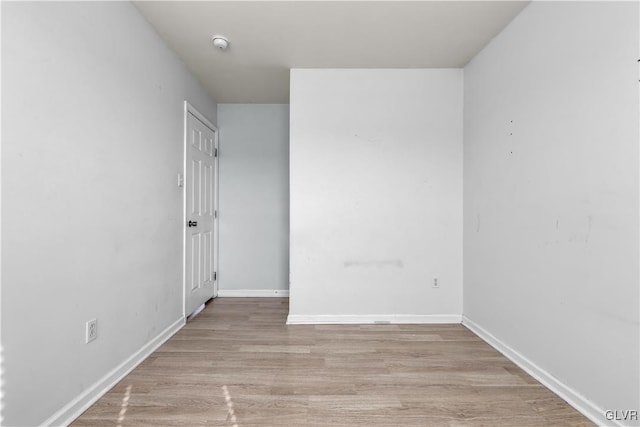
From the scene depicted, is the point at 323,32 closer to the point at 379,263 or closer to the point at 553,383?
the point at 379,263

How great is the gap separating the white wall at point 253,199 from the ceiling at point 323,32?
0.84 metres

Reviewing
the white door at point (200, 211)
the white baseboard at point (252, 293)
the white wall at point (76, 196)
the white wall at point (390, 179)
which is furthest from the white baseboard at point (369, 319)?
the white wall at point (76, 196)

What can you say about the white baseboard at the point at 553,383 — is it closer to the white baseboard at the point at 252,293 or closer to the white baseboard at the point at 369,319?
the white baseboard at the point at 369,319

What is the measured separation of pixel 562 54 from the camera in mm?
1702

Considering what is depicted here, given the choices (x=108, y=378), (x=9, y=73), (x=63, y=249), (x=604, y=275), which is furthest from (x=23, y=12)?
(x=604, y=275)

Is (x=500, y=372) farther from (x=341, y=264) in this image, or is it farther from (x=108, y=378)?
(x=108, y=378)

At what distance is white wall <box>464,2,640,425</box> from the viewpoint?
1.38 metres

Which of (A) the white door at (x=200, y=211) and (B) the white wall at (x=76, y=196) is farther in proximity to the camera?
(A) the white door at (x=200, y=211)

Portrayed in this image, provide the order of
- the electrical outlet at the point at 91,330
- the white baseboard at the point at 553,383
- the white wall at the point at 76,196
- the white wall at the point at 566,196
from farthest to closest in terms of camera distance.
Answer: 1. the electrical outlet at the point at 91,330
2. the white baseboard at the point at 553,383
3. the white wall at the point at 566,196
4. the white wall at the point at 76,196

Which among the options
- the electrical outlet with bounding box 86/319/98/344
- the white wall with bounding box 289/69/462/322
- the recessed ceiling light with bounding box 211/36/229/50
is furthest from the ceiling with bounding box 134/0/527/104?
the electrical outlet with bounding box 86/319/98/344

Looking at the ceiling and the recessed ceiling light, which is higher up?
the ceiling

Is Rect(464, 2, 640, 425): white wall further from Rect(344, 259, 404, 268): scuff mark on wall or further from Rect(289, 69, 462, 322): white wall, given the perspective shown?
Rect(344, 259, 404, 268): scuff mark on wall

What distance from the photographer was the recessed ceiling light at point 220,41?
2.31m

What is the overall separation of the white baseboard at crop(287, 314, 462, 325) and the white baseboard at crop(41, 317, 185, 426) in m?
1.13
